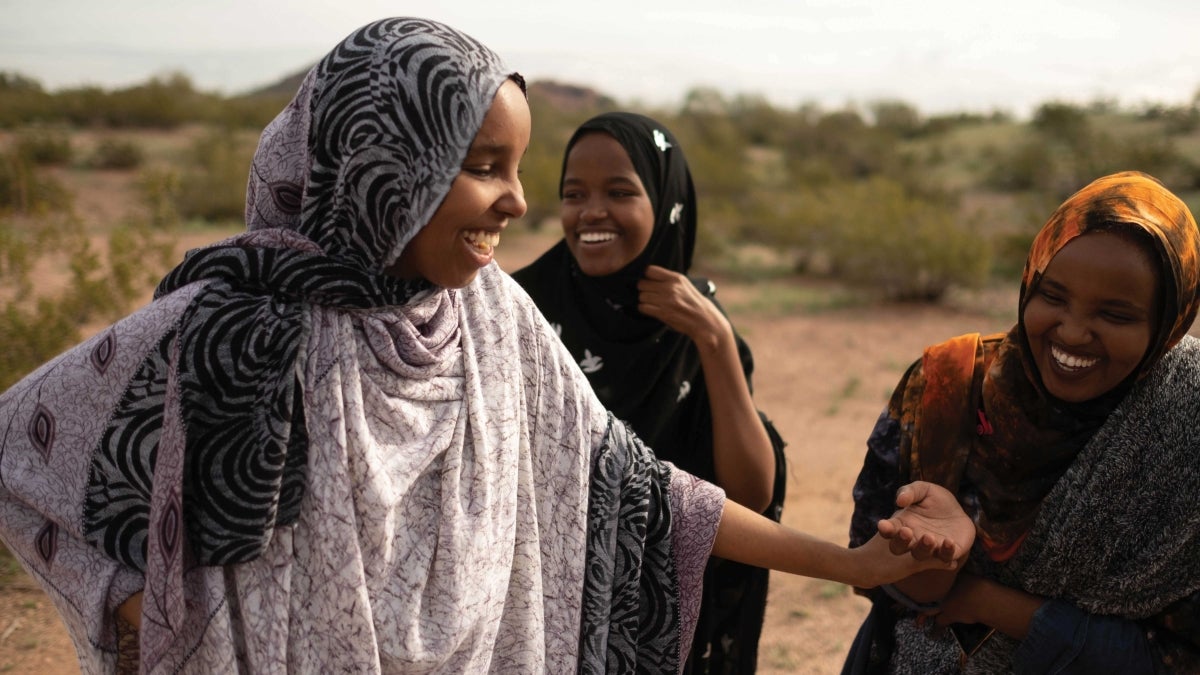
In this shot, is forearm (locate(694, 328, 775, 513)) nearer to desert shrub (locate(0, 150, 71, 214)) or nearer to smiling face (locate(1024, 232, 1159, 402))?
smiling face (locate(1024, 232, 1159, 402))

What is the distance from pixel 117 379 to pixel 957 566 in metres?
1.62

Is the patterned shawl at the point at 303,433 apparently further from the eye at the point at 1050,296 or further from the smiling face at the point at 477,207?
the eye at the point at 1050,296

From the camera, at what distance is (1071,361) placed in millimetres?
2004

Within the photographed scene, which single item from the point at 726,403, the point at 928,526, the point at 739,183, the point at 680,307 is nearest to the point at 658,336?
the point at 680,307

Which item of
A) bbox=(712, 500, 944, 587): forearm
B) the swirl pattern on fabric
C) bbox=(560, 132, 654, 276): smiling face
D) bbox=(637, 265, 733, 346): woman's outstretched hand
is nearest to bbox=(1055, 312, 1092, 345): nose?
bbox=(712, 500, 944, 587): forearm

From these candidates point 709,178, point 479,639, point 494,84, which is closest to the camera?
point 494,84

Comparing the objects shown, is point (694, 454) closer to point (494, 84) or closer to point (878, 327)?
point (494, 84)

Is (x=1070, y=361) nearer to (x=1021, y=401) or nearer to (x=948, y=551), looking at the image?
(x=1021, y=401)

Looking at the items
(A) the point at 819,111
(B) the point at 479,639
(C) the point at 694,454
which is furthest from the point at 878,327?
(A) the point at 819,111

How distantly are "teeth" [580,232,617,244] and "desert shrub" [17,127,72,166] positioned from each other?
18177 mm

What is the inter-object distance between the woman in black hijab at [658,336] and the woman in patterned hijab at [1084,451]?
617 mm

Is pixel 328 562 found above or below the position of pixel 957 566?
above

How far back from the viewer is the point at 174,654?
1561 mm

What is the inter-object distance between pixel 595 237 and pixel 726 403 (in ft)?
1.90
